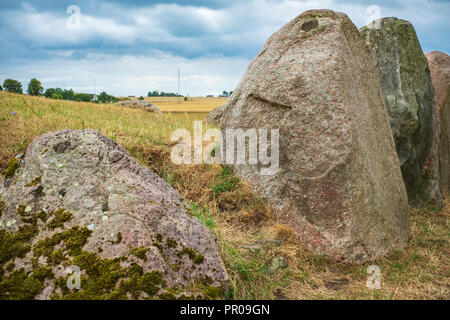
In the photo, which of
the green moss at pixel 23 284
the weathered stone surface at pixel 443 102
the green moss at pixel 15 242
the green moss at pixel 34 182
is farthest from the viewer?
the weathered stone surface at pixel 443 102

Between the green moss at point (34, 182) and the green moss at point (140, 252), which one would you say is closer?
the green moss at point (140, 252)

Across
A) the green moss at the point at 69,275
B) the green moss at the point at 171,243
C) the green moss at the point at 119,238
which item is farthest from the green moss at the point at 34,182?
the green moss at the point at 171,243

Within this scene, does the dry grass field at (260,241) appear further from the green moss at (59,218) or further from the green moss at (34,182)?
the green moss at (34,182)

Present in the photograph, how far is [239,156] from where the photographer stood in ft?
21.3

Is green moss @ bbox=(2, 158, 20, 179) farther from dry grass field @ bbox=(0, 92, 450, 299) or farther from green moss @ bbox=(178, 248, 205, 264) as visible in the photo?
green moss @ bbox=(178, 248, 205, 264)

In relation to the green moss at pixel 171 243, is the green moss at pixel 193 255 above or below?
below

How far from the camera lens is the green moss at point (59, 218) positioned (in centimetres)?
324

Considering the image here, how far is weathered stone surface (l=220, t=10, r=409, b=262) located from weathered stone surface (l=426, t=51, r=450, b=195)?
446cm

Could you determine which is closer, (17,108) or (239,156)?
(239,156)
